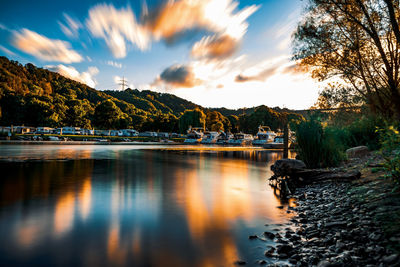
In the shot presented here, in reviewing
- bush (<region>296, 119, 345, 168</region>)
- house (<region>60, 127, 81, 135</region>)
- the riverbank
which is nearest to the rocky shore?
the riverbank

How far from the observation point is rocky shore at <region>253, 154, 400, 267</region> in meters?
3.43

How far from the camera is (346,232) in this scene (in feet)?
14.1

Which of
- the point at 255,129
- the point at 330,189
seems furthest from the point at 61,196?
the point at 255,129

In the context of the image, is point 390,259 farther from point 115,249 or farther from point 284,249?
point 115,249

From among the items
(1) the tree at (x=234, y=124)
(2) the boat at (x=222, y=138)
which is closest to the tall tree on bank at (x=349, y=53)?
(2) the boat at (x=222, y=138)

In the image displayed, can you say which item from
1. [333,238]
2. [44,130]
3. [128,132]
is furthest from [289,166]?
[128,132]

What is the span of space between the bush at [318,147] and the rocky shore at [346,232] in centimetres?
628

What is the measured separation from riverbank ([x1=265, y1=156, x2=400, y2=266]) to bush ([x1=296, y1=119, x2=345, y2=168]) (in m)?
6.24

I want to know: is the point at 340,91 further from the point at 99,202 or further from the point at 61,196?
the point at 61,196

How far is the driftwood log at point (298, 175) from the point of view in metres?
8.61

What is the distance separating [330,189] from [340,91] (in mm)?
9248

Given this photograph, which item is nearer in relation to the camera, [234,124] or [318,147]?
[318,147]

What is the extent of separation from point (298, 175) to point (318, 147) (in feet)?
10.2

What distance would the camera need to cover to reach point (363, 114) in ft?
50.7
